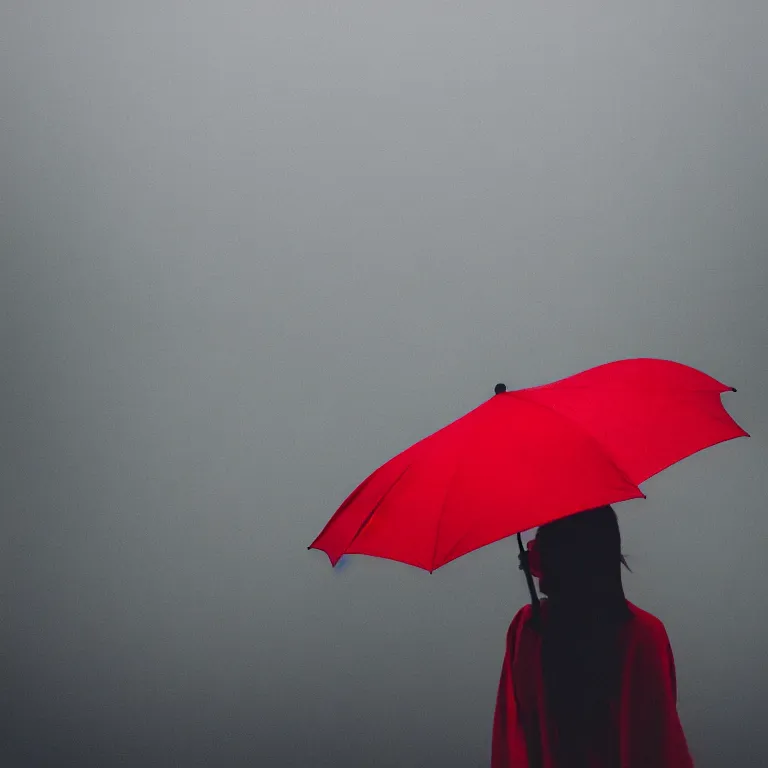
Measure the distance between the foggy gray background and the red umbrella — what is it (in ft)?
3.26

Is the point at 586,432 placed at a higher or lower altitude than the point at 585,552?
higher

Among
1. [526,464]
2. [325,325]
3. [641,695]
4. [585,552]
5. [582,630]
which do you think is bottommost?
[641,695]

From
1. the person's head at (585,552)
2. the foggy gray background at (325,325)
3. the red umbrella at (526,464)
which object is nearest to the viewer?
the red umbrella at (526,464)

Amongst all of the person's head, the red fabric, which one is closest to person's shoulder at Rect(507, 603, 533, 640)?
the red fabric

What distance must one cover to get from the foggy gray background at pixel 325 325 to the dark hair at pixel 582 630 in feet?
3.16

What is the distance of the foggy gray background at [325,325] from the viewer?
2424mm

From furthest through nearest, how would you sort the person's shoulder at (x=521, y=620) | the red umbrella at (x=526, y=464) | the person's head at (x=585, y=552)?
the person's shoulder at (x=521, y=620) → the person's head at (x=585, y=552) → the red umbrella at (x=526, y=464)

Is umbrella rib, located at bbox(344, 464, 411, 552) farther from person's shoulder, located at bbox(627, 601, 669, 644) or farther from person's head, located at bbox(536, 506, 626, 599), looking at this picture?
person's shoulder, located at bbox(627, 601, 669, 644)

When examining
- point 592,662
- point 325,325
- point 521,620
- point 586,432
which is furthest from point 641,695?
point 325,325

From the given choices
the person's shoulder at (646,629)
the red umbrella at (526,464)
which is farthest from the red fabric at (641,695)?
the red umbrella at (526,464)

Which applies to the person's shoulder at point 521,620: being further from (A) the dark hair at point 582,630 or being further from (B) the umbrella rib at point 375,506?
(B) the umbrella rib at point 375,506

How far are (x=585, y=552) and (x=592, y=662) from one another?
0.22m

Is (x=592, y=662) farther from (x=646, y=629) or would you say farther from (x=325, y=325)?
(x=325, y=325)

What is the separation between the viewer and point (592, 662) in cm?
148
